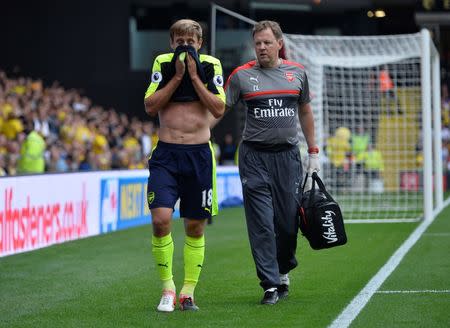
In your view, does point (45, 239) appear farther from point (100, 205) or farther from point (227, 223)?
point (227, 223)

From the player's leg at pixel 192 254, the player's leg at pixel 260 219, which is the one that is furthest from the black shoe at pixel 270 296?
the player's leg at pixel 192 254

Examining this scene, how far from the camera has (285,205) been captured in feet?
29.0

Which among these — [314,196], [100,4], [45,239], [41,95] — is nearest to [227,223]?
[45,239]

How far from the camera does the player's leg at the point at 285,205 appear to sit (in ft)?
28.8

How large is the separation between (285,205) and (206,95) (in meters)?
1.23

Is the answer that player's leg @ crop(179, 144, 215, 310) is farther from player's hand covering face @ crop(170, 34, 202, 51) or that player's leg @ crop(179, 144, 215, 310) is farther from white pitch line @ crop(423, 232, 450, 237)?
white pitch line @ crop(423, 232, 450, 237)

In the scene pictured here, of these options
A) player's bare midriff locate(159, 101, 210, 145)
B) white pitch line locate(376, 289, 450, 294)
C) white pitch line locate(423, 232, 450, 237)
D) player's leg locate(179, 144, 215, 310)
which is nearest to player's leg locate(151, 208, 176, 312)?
player's leg locate(179, 144, 215, 310)

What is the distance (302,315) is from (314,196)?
1182 mm

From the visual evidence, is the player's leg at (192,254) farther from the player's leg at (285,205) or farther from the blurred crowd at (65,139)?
the blurred crowd at (65,139)

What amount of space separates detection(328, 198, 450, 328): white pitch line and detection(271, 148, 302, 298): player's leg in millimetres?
605

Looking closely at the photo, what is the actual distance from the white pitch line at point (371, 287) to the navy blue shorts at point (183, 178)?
1.25 meters

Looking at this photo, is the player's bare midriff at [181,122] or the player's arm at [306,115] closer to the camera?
the player's bare midriff at [181,122]

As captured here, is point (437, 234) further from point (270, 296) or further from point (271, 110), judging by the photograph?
point (270, 296)

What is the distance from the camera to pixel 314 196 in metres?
8.85
